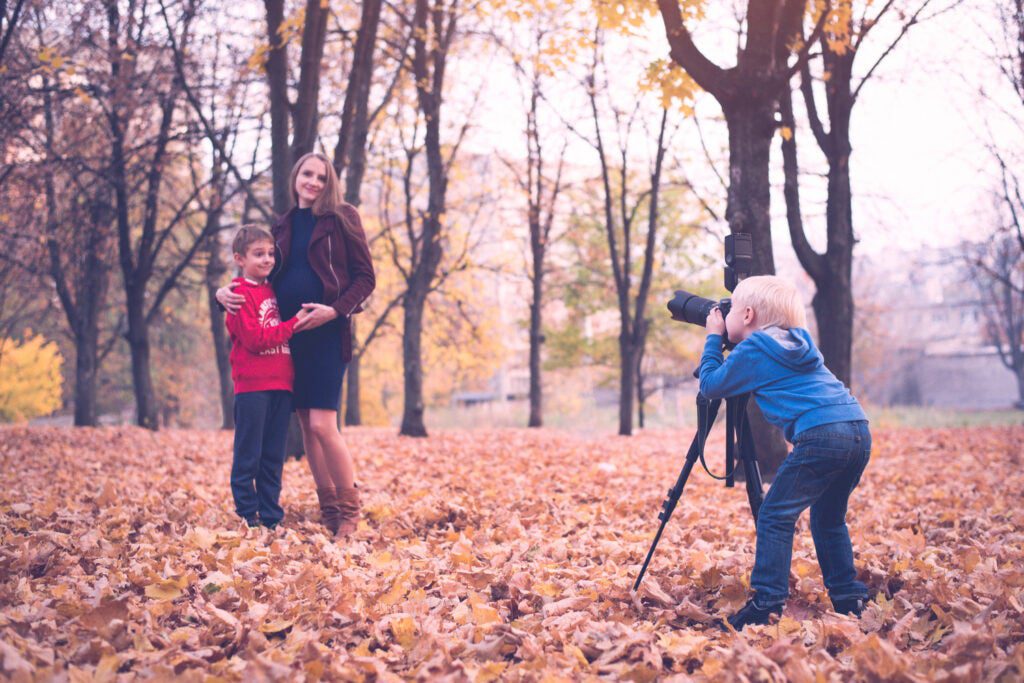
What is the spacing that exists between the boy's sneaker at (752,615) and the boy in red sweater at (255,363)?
2736mm

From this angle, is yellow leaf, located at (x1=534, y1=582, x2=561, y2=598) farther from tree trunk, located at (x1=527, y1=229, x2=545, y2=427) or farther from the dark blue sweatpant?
tree trunk, located at (x1=527, y1=229, x2=545, y2=427)

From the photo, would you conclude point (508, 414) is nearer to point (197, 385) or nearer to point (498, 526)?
point (197, 385)

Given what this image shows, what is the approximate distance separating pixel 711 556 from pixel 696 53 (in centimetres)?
401

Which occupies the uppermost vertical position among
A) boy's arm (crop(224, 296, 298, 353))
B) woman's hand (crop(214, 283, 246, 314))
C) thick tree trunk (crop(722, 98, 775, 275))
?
thick tree trunk (crop(722, 98, 775, 275))

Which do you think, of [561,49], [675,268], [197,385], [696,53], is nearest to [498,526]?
[696,53]

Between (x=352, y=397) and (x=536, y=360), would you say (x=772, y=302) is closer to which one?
(x=352, y=397)

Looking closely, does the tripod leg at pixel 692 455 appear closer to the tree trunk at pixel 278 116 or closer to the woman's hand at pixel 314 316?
the woman's hand at pixel 314 316

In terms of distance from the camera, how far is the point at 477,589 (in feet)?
11.1

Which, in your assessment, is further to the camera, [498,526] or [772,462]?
[772,462]

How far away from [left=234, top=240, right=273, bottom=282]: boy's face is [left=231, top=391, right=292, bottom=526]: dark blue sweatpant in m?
0.69

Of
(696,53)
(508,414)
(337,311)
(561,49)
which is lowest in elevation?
(508,414)

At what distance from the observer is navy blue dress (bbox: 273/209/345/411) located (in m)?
4.56

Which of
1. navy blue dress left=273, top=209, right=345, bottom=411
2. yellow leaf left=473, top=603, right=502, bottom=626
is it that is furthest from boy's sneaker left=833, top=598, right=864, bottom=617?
navy blue dress left=273, top=209, right=345, bottom=411

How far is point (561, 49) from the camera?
8.98 m
